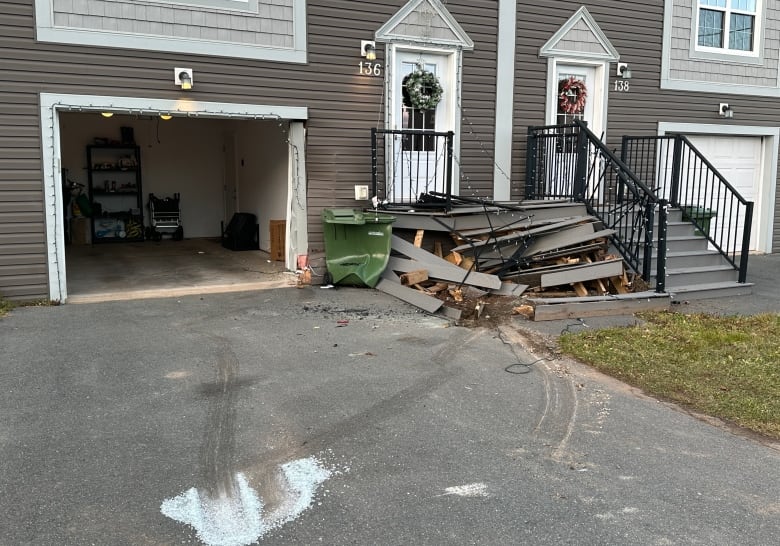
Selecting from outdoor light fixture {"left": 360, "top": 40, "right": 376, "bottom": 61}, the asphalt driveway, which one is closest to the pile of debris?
the asphalt driveway

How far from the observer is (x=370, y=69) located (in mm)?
8992

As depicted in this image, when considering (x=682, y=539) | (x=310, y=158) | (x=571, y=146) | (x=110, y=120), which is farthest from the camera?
(x=110, y=120)

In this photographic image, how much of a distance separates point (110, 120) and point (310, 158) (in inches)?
256

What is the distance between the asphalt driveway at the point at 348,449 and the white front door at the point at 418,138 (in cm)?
369

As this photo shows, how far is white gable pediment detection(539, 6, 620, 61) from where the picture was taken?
10.1 meters

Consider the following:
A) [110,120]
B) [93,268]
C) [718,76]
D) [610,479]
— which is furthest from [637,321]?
[110,120]

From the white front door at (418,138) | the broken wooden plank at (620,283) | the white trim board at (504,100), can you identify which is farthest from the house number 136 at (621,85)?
the broken wooden plank at (620,283)

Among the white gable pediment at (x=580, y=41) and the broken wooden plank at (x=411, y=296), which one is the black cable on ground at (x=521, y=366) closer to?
the broken wooden plank at (x=411, y=296)

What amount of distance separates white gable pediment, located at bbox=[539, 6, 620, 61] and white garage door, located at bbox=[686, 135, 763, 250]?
104 inches

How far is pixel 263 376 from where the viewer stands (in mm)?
5184

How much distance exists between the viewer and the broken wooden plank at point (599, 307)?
706 centimetres

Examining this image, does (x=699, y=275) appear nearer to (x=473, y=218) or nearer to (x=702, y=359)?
(x=473, y=218)

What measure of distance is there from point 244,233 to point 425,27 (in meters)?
4.94

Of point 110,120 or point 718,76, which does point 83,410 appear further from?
point 718,76
